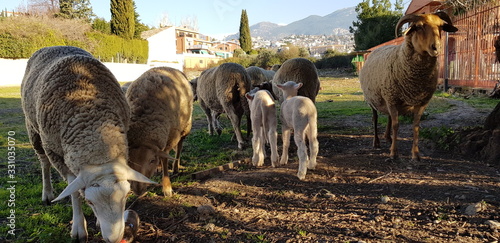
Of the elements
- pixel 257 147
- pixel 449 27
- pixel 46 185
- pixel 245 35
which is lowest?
pixel 46 185

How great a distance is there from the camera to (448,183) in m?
4.22

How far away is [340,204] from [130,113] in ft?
9.44

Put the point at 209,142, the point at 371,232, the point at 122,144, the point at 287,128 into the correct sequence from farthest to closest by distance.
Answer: the point at 209,142, the point at 287,128, the point at 122,144, the point at 371,232

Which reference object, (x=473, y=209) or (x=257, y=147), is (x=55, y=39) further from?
(x=473, y=209)

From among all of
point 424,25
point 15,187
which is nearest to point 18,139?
point 15,187

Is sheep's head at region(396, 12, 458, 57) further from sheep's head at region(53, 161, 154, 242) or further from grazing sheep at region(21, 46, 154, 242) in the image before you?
sheep's head at region(53, 161, 154, 242)

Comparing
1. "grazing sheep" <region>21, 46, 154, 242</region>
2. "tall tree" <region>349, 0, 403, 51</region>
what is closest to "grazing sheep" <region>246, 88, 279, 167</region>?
"grazing sheep" <region>21, 46, 154, 242</region>

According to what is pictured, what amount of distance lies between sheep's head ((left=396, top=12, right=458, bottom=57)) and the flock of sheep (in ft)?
0.05

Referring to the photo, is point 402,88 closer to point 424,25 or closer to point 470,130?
point 424,25

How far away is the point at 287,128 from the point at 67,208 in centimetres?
339

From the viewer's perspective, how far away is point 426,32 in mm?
4863

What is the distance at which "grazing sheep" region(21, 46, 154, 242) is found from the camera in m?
2.88

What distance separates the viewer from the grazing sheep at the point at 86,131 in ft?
9.45

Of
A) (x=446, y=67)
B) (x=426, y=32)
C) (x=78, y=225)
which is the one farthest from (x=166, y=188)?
(x=446, y=67)
